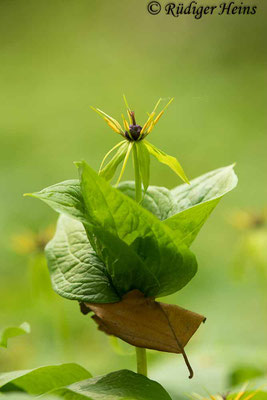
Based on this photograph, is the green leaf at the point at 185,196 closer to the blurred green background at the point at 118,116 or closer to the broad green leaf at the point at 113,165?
the broad green leaf at the point at 113,165

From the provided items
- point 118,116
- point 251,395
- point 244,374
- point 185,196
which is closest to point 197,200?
point 185,196

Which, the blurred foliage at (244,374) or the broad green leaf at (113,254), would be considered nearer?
the broad green leaf at (113,254)

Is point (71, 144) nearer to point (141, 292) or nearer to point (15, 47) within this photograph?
point (15, 47)

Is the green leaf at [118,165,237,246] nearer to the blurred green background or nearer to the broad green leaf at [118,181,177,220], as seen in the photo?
the broad green leaf at [118,181,177,220]

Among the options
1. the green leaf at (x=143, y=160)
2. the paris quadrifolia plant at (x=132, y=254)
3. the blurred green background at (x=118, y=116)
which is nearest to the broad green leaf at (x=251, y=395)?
the paris quadrifolia plant at (x=132, y=254)

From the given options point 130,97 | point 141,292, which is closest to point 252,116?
point 130,97

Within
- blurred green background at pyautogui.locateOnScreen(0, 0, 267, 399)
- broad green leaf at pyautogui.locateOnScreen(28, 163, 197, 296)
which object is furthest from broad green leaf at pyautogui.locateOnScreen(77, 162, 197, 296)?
blurred green background at pyautogui.locateOnScreen(0, 0, 267, 399)
